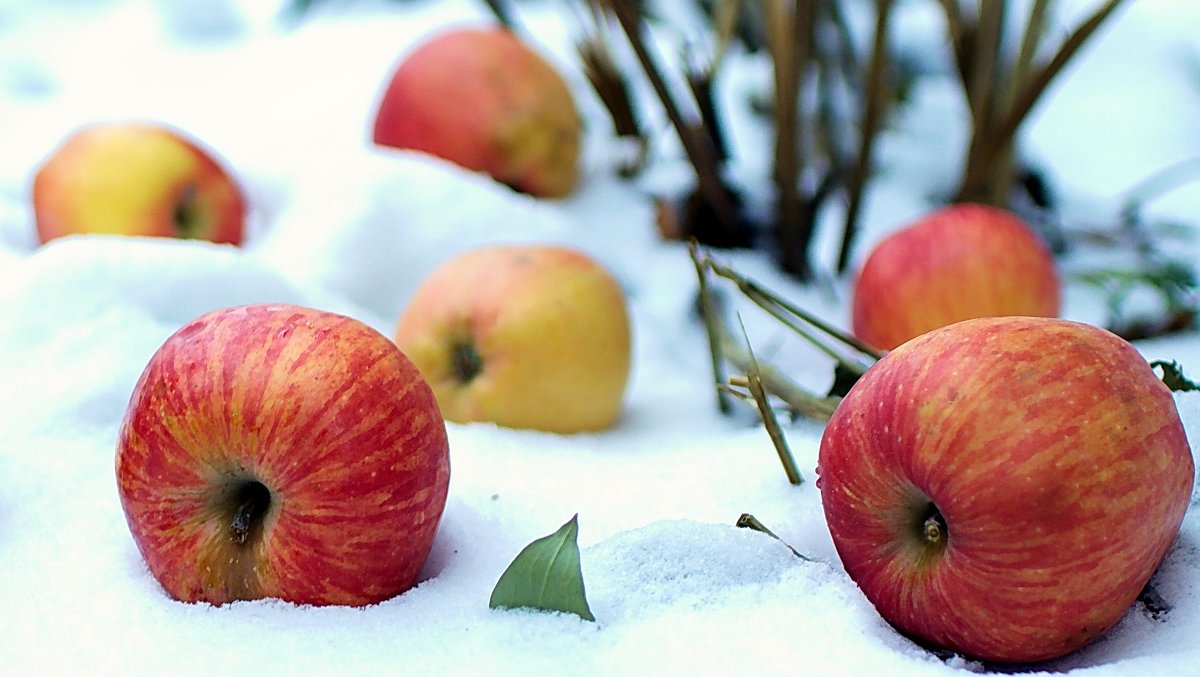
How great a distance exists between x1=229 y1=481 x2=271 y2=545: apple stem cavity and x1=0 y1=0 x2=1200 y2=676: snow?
3cm

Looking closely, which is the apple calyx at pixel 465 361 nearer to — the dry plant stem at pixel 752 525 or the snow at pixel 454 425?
the snow at pixel 454 425

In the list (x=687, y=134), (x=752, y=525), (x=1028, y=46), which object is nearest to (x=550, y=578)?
(x=752, y=525)

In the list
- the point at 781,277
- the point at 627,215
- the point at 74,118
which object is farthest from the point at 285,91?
the point at 781,277

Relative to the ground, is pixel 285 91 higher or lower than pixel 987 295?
lower

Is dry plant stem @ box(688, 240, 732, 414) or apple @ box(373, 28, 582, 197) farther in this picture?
apple @ box(373, 28, 582, 197)

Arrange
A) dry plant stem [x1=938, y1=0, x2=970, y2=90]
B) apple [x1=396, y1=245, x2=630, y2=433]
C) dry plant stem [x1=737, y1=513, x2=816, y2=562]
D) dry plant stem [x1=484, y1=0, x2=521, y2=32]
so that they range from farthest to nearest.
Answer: dry plant stem [x1=484, y1=0, x2=521, y2=32], dry plant stem [x1=938, y1=0, x2=970, y2=90], apple [x1=396, y1=245, x2=630, y2=433], dry plant stem [x1=737, y1=513, x2=816, y2=562]

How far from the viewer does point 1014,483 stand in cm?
44

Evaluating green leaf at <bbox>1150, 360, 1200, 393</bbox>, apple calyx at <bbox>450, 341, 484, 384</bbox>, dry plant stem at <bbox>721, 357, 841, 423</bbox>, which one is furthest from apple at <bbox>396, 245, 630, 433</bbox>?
green leaf at <bbox>1150, 360, 1200, 393</bbox>

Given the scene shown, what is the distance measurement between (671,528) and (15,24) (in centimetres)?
144

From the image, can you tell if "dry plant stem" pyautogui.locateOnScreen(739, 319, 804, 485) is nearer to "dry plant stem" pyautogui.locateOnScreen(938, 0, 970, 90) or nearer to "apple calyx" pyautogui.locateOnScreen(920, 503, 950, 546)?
"apple calyx" pyautogui.locateOnScreen(920, 503, 950, 546)

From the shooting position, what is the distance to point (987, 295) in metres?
0.79

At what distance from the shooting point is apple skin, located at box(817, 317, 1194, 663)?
1.44 feet

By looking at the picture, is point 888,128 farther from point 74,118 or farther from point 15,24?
point 15,24

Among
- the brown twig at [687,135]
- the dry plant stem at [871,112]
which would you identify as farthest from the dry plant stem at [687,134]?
the dry plant stem at [871,112]
